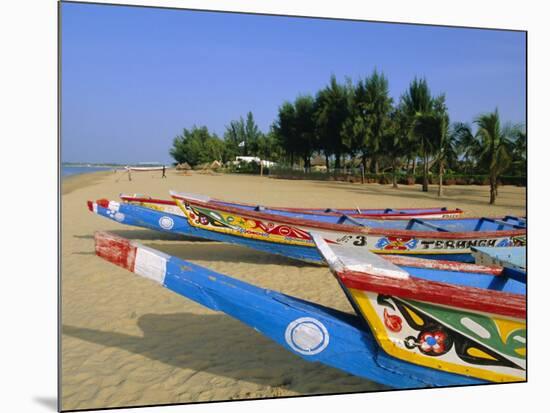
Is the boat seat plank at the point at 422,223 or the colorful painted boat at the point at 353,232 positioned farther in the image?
the boat seat plank at the point at 422,223

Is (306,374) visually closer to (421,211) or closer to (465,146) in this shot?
(421,211)

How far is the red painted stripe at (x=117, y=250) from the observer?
151cm

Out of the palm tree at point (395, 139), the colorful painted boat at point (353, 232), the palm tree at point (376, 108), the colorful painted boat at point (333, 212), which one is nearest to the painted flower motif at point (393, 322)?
the colorful painted boat at point (353, 232)

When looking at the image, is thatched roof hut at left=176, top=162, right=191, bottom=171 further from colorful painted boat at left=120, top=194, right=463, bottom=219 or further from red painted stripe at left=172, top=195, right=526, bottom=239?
red painted stripe at left=172, top=195, right=526, bottom=239

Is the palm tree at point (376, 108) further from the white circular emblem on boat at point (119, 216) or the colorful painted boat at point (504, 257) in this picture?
the colorful painted boat at point (504, 257)

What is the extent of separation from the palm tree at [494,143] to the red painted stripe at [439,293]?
2.11 meters

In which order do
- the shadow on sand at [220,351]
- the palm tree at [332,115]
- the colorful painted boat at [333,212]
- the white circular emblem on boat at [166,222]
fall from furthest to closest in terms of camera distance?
the palm tree at [332,115] → the colorful painted boat at [333,212] → the white circular emblem on boat at [166,222] → the shadow on sand at [220,351]

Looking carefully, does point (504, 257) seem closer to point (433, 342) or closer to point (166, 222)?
point (433, 342)

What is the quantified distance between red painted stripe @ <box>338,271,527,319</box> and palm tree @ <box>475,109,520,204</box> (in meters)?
2.11

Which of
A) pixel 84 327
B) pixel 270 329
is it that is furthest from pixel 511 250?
pixel 84 327

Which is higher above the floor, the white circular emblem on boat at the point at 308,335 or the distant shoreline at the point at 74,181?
the distant shoreline at the point at 74,181

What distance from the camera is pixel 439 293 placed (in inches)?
54.6

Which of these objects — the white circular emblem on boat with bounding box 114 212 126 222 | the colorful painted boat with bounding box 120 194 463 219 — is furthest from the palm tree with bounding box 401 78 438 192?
the white circular emblem on boat with bounding box 114 212 126 222

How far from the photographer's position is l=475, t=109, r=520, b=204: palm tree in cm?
356
